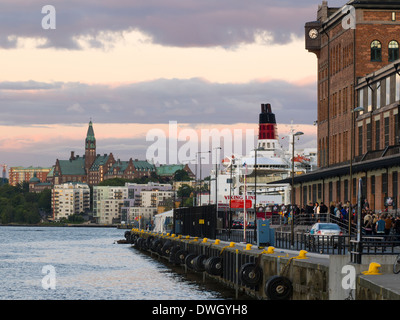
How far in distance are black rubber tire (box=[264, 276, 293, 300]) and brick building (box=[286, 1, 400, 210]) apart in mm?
31467

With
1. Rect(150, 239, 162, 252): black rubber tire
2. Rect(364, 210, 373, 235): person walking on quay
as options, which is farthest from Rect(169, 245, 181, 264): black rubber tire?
Rect(364, 210, 373, 235): person walking on quay

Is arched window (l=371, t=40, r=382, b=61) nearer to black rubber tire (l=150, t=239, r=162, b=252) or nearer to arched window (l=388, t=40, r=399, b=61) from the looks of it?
arched window (l=388, t=40, r=399, b=61)

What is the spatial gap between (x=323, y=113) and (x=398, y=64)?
31540 millimetres

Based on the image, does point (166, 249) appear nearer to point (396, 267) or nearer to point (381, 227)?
point (381, 227)

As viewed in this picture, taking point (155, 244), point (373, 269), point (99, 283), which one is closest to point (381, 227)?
point (373, 269)

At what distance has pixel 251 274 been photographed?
44.7 metres

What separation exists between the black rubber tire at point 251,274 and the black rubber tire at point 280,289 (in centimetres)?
727

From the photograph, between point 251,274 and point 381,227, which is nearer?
point 251,274

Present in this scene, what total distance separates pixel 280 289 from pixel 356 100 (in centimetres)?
5836

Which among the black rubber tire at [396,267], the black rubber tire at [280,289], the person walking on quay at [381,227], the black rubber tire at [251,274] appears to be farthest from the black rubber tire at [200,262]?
the black rubber tire at [396,267]

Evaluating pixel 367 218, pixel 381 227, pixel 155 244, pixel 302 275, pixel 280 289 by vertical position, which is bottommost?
pixel 155 244
